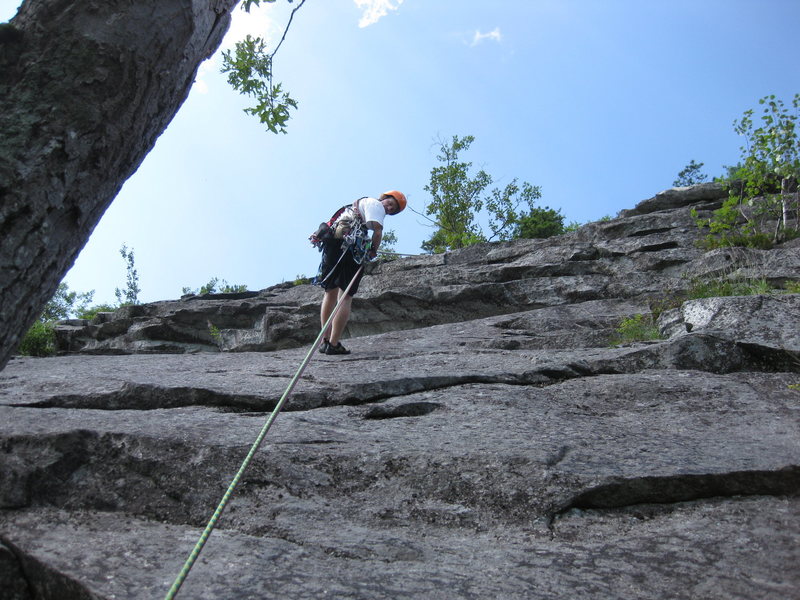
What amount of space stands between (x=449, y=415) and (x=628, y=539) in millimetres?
1979

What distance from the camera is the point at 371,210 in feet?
25.1

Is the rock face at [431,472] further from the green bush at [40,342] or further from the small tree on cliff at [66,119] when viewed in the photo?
A: the green bush at [40,342]

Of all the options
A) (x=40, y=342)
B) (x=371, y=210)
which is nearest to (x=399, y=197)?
(x=371, y=210)

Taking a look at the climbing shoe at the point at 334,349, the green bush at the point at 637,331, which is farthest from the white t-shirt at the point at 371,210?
the green bush at the point at 637,331

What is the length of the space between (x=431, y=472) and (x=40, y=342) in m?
12.3

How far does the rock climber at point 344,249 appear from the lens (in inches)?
303

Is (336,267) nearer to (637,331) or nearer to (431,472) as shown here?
(637,331)

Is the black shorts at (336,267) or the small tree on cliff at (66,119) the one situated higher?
the black shorts at (336,267)

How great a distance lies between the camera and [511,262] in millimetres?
12930

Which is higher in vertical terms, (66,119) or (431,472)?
(66,119)

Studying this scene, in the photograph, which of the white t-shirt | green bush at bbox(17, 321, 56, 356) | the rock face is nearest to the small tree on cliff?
the rock face

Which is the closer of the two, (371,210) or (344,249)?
Result: (371,210)

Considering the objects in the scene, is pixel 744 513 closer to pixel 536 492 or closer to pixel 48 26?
pixel 536 492

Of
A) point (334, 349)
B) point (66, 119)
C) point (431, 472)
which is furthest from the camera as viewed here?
point (334, 349)
